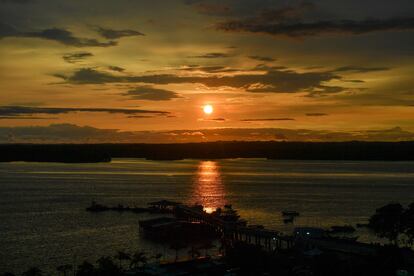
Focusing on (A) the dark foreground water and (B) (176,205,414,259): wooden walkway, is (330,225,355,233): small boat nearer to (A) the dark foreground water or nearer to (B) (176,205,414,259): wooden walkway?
(A) the dark foreground water

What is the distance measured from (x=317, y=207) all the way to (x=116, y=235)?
43120 mm

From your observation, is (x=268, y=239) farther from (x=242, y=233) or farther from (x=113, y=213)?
(x=113, y=213)

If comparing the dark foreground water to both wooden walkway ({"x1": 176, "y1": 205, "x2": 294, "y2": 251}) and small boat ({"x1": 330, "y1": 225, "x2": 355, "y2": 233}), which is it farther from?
wooden walkway ({"x1": 176, "y1": 205, "x2": 294, "y2": 251})

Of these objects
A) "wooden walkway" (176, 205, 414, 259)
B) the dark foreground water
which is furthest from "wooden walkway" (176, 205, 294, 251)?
the dark foreground water

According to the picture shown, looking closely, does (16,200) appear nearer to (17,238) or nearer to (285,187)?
(17,238)

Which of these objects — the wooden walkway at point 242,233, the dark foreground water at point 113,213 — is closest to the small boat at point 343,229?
the dark foreground water at point 113,213

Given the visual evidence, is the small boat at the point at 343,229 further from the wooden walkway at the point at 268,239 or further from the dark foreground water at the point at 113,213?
the wooden walkway at the point at 268,239

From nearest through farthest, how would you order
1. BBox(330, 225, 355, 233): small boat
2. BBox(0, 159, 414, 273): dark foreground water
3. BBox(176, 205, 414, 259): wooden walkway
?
BBox(176, 205, 414, 259): wooden walkway
BBox(0, 159, 414, 273): dark foreground water
BBox(330, 225, 355, 233): small boat

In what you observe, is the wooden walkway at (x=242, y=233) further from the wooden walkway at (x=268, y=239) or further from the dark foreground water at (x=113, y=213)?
the dark foreground water at (x=113, y=213)

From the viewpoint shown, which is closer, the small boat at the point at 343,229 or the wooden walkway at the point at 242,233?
the wooden walkway at the point at 242,233

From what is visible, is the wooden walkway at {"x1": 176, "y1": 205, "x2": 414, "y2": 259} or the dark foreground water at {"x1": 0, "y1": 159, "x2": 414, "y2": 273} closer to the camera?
the wooden walkway at {"x1": 176, "y1": 205, "x2": 414, "y2": 259}

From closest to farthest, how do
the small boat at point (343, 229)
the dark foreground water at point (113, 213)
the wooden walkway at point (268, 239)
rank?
the wooden walkway at point (268, 239)
the dark foreground water at point (113, 213)
the small boat at point (343, 229)

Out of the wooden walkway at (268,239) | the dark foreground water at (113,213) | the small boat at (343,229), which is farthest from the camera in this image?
the small boat at (343,229)

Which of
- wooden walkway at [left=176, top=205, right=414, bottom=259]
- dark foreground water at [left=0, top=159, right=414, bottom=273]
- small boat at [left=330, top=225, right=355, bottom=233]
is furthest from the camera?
small boat at [left=330, top=225, right=355, bottom=233]
